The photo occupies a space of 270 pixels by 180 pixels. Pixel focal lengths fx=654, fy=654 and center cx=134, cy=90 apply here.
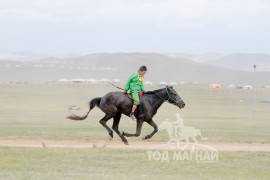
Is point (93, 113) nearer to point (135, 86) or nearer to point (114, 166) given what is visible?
point (135, 86)

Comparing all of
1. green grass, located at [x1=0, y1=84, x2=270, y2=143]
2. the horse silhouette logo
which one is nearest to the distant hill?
green grass, located at [x1=0, y1=84, x2=270, y2=143]

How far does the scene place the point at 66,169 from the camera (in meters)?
14.9

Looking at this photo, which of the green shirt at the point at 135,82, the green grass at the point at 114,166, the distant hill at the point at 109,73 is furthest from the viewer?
the distant hill at the point at 109,73

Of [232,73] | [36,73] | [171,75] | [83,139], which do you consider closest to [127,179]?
[83,139]

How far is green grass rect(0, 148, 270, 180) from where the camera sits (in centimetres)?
1420

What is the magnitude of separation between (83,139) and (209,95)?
7289 cm

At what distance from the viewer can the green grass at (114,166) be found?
1420 cm

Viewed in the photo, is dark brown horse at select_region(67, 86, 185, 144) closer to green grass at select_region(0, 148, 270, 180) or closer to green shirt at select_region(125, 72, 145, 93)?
green shirt at select_region(125, 72, 145, 93)

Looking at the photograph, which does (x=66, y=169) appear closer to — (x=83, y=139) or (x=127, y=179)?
(x=127, y=179)
